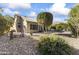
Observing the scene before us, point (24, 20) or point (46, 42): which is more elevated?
point (24, 20)

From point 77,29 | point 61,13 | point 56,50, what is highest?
point 61,13

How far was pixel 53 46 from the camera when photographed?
12.1 ft

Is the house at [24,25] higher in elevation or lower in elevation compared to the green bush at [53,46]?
higher

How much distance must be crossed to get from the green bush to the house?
206 mm

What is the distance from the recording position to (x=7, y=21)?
3.79m

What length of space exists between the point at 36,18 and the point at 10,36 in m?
0.49

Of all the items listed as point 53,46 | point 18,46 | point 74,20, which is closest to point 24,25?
point 18,46

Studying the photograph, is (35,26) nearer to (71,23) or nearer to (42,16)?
(42,16)

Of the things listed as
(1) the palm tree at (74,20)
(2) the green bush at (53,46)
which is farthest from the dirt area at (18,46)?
(1) the palm tree at (74,20)

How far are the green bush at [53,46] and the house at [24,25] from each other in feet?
Result: 0.68

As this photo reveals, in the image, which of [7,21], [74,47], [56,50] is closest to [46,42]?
[56,50]

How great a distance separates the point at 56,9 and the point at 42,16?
0.24 metres

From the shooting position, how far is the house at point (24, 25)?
3.76 metres

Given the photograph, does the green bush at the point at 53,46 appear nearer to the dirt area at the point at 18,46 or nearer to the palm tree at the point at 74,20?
the dirt area at the point at 18,46
